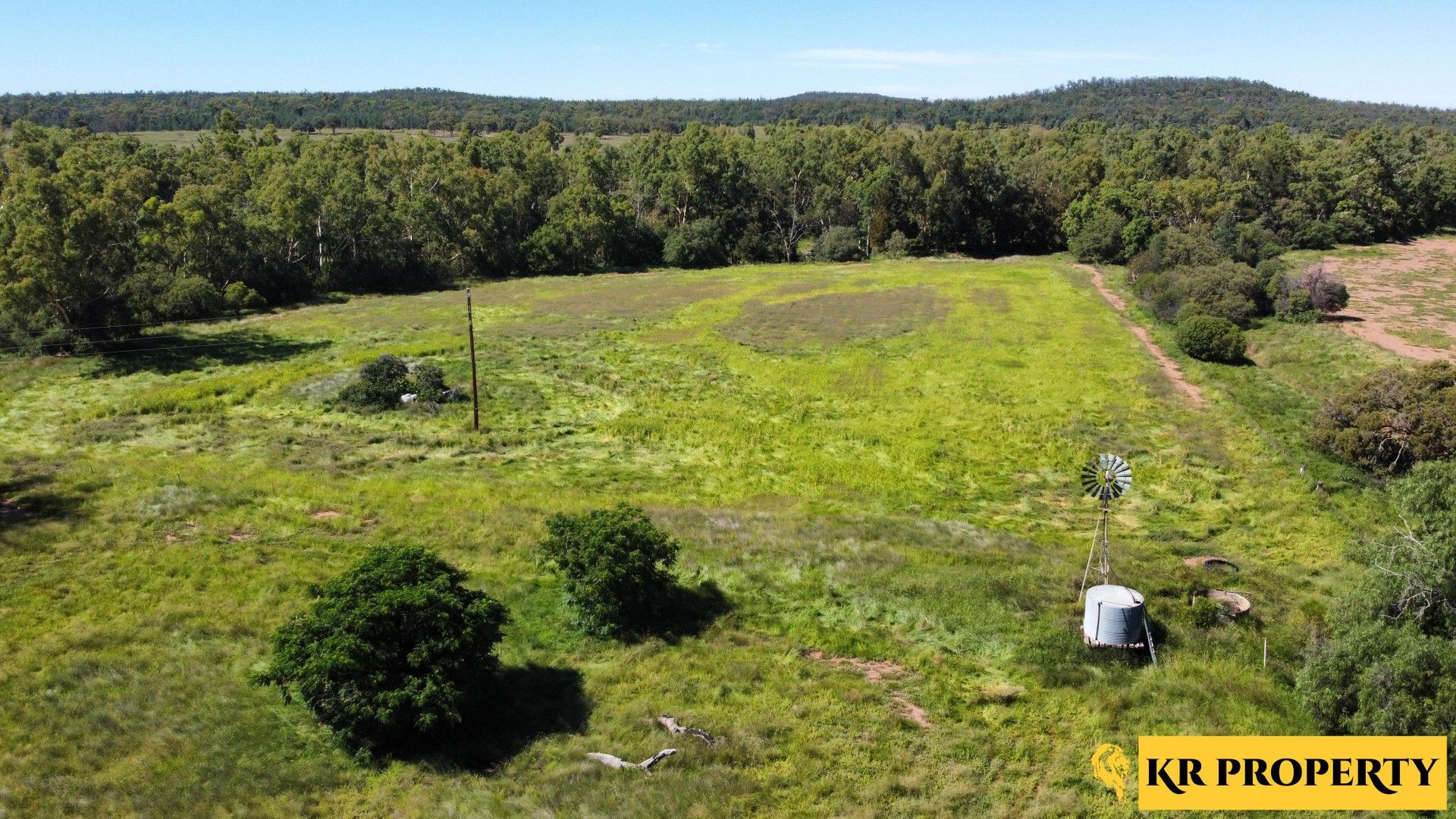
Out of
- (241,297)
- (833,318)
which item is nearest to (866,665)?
(833,318)

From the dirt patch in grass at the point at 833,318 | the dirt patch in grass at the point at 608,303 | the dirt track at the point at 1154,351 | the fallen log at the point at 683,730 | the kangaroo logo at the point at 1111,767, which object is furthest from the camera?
the dirt patch in grass at the point at 608,303

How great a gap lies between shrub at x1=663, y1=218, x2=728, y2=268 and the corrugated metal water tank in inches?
2966

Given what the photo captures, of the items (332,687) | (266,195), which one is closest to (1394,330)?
(332,687)

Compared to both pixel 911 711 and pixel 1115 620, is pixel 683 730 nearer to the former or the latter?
pixel 911 711

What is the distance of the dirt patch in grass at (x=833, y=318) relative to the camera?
54219 millimetres

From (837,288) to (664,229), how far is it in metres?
26.9

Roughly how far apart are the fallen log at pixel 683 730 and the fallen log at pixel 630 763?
0.60 metres

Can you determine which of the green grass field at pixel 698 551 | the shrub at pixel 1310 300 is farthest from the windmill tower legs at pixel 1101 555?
the shrub at pixel 1310 300

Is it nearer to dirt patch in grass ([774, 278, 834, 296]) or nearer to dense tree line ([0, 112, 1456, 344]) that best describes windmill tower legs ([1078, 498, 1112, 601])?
dense tree line ([0, 112, 1456, 344])

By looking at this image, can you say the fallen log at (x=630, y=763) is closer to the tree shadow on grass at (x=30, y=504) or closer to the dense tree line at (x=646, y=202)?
the tree shadow on grass at (x=30, y=504)

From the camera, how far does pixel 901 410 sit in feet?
131

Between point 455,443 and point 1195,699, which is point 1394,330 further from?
point 455,443

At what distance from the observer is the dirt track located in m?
42.6

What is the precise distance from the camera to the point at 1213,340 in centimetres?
4747
